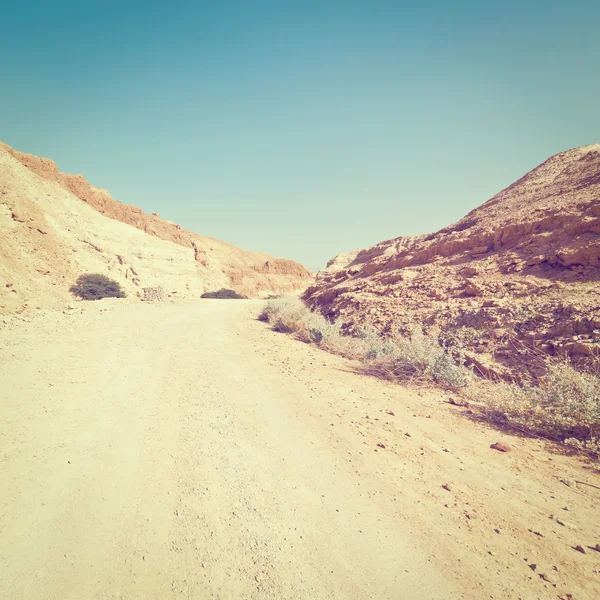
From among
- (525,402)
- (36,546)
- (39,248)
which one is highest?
(39,248)

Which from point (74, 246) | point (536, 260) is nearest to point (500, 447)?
point (536, 260)

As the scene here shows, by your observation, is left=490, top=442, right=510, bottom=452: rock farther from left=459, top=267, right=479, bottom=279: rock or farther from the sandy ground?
left=459, top=267, right=479, bottom=279: rock

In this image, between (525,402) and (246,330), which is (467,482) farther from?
(246,330)

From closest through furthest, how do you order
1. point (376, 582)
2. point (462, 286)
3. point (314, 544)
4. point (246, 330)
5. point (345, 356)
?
point (376, 582), point (314, 544), point (345, 356), point (462, 286), point (246, 330)

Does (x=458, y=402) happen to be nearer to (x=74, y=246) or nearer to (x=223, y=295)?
(x=74, y=246)

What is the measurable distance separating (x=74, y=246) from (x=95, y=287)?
3.62 meters

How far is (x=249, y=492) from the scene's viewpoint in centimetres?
276

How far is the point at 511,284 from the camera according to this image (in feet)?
25.0

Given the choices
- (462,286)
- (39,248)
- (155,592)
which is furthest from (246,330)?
(39,248)

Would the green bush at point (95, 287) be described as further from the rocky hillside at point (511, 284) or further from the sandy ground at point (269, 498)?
the rocky hillside at point (511, 284)

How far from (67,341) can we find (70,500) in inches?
200

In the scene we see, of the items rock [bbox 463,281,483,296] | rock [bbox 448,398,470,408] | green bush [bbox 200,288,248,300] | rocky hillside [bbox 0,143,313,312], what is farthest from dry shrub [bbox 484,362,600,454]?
green bush [bbox 200,288,248,300]

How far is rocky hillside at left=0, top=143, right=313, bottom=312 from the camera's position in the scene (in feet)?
37.1

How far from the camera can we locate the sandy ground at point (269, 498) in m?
2.04
